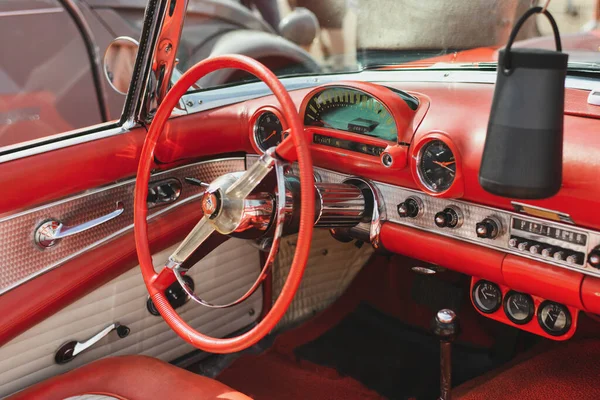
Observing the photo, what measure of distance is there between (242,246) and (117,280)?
1.80 feet

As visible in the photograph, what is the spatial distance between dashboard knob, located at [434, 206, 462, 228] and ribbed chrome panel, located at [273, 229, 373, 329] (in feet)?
3.07

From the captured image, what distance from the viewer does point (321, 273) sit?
2740 mm

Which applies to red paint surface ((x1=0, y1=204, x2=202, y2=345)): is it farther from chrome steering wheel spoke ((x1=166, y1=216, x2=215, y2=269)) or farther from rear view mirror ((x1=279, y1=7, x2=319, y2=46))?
rear view mirror ((x1=279, y1=7, x2=319, y2=46))

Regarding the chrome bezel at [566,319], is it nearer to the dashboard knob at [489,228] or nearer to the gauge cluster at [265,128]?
the dashboard knob at [489,228]

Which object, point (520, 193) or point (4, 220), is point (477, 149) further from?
point (4, 220)

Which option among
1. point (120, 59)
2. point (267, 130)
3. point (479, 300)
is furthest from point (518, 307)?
point (120, 59)

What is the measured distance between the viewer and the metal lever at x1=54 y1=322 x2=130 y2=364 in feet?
6.12

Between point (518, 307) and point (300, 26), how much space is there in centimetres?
125

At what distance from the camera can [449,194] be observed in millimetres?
1620

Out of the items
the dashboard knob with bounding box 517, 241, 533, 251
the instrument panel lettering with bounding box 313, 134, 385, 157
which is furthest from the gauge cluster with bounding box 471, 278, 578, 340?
the instrument panel lettering with bounding box 313, 134, 385, 157

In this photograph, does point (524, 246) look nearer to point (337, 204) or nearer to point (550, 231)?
point (550, 231)

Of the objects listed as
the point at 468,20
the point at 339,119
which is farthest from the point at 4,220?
the point at 468,20

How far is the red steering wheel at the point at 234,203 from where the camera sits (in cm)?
132

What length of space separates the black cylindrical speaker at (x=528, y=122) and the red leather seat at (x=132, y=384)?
0.85 metres
